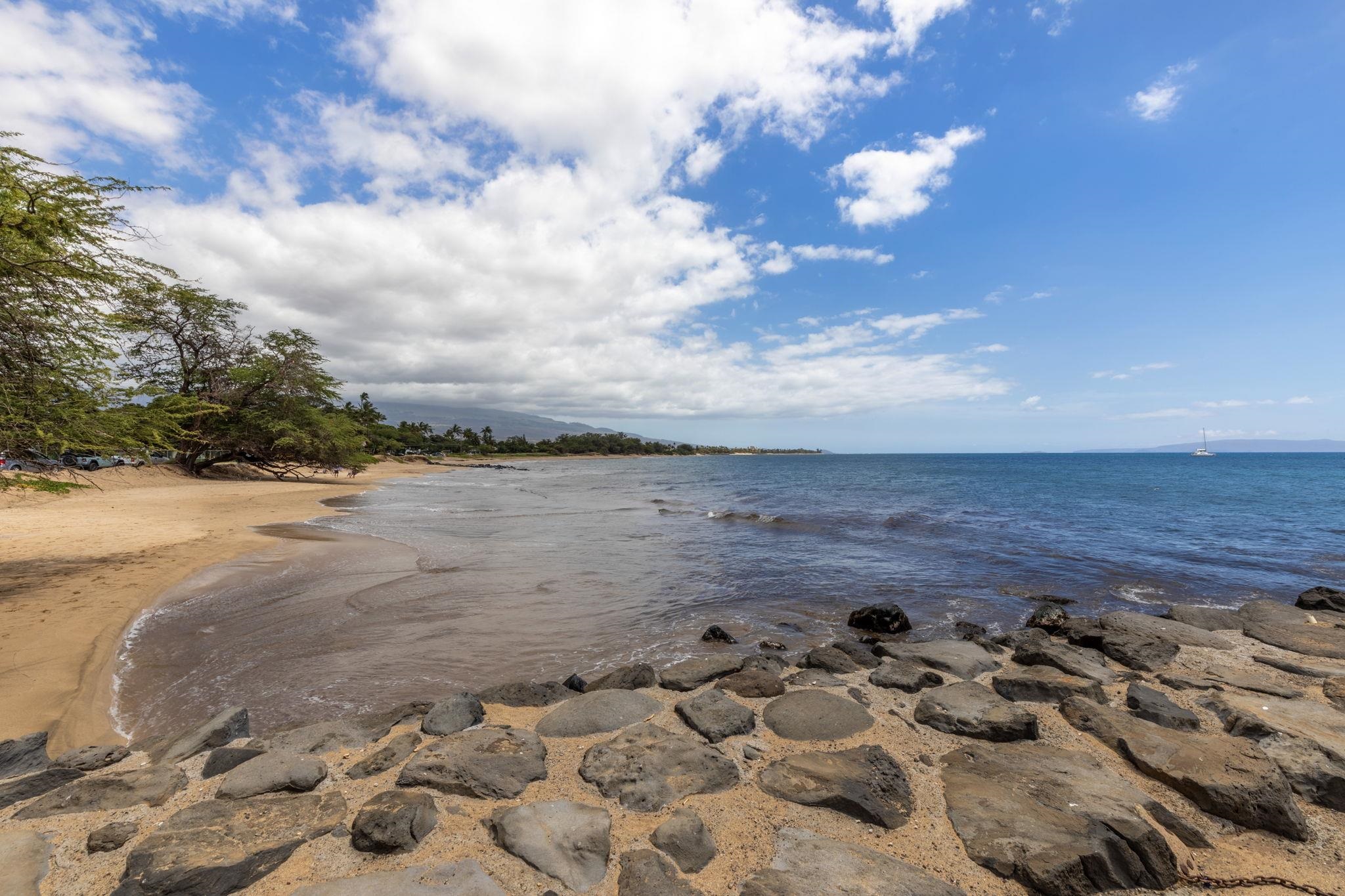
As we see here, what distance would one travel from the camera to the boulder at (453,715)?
4.83m

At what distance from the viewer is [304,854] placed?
3145 millimetres

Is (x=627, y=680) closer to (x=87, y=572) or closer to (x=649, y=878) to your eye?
(x=649, y=878)

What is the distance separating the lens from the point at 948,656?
7.28m

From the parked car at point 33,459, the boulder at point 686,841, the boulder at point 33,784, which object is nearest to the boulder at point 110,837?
the boulder at point 33,784

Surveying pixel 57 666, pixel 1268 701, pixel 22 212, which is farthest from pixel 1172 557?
pixel 22 212

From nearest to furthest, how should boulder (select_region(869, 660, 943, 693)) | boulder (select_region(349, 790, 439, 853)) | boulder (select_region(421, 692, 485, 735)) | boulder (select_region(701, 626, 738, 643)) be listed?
boulder (select_region(349, 790, 439, 853)) → boulder (select_region(421, 692, 485, 735)) → boulder (select_region(869, 660, 943, 693)) → boulder (select_region(701, 626, 738, 643))

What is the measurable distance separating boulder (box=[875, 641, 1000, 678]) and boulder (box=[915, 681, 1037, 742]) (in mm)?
1083

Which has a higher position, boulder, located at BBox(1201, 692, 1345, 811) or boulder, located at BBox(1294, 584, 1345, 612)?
boulder, located at BBox(1201, 692, 1345, 811)

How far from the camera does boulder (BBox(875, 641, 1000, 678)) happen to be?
6.93 metres

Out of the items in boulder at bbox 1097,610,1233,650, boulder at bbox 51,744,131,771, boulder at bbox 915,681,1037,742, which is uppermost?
boulder at bbox 51,744,131,771

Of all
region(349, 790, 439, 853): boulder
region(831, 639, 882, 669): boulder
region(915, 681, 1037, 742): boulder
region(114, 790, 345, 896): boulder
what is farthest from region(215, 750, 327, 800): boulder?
region(831, 639, 882, 669): boulder

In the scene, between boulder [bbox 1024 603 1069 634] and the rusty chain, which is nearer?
the rusty chain

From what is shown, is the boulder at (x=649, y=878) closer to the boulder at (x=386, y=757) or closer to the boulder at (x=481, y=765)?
the boulder at (x=481, y=765)

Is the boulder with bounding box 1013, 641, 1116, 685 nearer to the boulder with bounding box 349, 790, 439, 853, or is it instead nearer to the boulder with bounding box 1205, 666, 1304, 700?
the boulder with bounding box 1205, 666, 1304, 700
